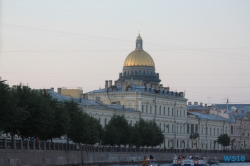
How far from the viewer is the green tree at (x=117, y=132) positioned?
84.9 m

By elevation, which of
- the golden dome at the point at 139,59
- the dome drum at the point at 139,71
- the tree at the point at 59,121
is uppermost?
the golden dome at the point at 139,59

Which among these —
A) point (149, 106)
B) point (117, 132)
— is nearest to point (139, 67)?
point (149, 106)

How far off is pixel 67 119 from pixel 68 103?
8759 millimetres

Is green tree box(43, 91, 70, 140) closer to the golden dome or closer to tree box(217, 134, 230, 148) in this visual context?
tree box(217, 134, 230, 148)

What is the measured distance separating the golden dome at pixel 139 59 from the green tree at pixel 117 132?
47.4 m

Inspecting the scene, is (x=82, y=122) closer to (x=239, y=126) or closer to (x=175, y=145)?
(x=175, y=145)

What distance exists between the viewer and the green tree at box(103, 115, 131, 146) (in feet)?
279

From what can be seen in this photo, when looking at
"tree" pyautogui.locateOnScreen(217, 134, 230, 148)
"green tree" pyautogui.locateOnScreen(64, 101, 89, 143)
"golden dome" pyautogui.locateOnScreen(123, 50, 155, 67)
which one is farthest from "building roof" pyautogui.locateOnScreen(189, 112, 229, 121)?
"green tree" pyautogui.locateOnScreen(64, 101, 89, 143)

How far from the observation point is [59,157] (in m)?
59.0

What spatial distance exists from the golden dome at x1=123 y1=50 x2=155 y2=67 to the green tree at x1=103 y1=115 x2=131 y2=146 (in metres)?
47.4

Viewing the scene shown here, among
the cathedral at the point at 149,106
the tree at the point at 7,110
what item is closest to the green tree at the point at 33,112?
the tree at the point at 7,110

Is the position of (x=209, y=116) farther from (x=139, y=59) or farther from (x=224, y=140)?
(x=139, y=59)

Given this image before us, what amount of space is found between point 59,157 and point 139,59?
78.9 meters

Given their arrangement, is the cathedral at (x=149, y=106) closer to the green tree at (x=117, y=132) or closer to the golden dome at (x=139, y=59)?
the golden dome at (x=139, y=59)
